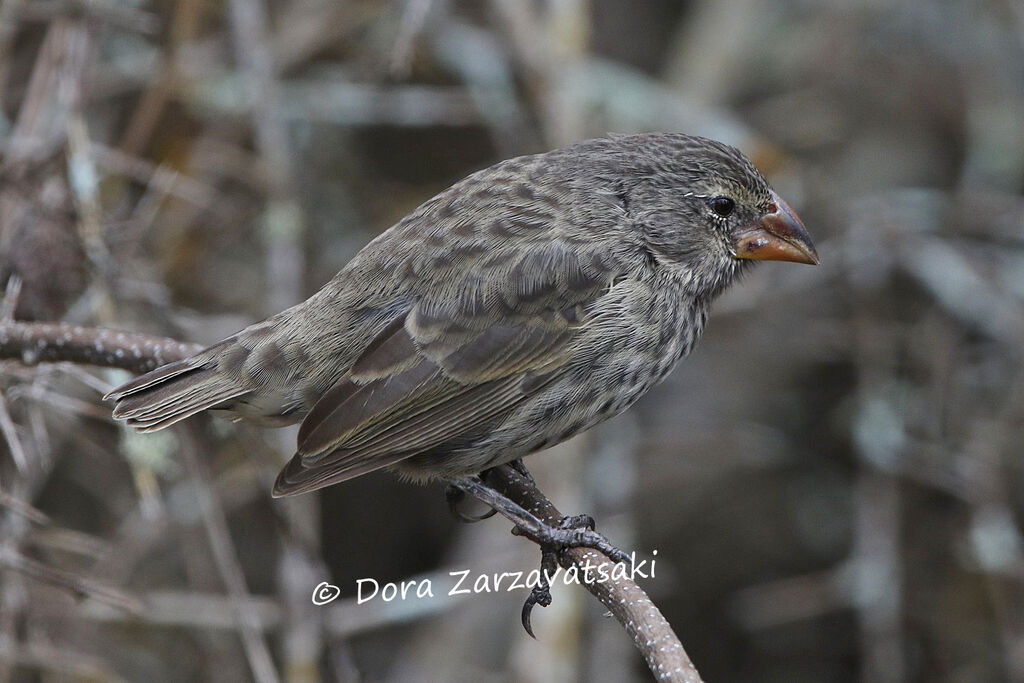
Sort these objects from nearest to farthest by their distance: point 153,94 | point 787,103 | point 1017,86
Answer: point 153,94, point 1017,86, point 787,103

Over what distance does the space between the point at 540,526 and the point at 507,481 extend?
0.33 metres

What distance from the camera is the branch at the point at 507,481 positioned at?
8.51 ft


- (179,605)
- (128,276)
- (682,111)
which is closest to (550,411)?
(128,276)

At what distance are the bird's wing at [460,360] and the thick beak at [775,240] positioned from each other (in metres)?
0.55

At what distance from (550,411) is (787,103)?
4.31 m

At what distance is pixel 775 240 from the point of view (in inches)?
158

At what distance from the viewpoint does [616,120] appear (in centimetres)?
630

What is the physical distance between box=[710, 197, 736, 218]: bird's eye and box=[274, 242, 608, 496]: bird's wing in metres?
0.51

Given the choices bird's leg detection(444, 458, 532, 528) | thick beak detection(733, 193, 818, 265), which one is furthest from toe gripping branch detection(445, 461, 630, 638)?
thick beak detection(733, 193, 818, 265)

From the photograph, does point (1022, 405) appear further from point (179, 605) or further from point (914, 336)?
point (179, 605)

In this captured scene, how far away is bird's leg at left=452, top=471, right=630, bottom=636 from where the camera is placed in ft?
11.5

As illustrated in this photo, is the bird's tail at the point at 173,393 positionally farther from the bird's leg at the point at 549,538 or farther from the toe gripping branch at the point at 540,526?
the bird's leg at the point at 549,538

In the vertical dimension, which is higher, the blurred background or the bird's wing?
the blurred background

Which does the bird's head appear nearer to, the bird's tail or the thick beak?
the thick beak
